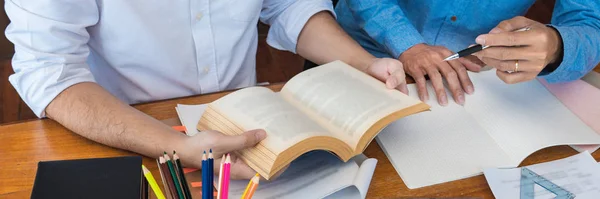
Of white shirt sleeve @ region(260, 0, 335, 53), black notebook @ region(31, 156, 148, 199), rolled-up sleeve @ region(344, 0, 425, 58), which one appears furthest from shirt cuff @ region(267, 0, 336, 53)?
black notebook @ region(31, 156, 148, 199)

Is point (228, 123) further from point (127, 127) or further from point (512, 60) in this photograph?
point (512, 60)

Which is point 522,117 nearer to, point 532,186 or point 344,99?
point 532,186

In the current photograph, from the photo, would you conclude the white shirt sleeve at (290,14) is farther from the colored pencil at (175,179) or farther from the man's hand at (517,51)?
the colored pencil at (175,179)

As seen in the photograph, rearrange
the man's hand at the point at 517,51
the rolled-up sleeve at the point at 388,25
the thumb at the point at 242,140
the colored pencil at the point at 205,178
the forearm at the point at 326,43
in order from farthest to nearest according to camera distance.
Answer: the rolled-up sleeve at the point at 388,25
the forearm at the point at 326,43
the man's hand at the point at 517,51
the thumb at the point at 242,140
the colored pencil at the point at 205,178

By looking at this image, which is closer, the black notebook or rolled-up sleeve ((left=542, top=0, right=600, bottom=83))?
the black notebook

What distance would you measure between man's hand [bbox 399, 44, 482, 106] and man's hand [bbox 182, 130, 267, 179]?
0.39 metres

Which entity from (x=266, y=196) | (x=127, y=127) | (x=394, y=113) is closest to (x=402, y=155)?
(x=394, y=113)

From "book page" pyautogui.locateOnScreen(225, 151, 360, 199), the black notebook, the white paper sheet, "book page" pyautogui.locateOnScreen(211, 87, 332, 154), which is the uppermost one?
the black notebook

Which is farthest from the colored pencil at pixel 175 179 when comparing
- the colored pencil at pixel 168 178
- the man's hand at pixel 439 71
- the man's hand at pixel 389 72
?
the man's hand at pixel 439 71

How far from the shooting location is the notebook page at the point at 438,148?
887mm

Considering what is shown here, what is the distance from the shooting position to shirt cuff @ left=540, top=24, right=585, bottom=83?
1104 mm

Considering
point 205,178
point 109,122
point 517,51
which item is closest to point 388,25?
point 517,51

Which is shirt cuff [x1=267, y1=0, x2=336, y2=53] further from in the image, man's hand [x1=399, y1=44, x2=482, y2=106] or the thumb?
the thumb

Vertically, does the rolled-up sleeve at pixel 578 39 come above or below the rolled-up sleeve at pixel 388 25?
above
